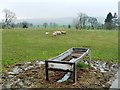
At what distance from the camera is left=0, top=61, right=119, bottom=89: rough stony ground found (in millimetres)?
4078

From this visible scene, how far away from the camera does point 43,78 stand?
445cm

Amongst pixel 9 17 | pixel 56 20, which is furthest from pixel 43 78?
pixel 9 17

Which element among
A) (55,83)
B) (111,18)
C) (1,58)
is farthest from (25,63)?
(111,18)

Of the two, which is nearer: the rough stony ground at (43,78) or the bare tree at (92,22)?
the rough stony ground at (43,78)

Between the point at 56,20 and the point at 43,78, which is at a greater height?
the point at 56,20

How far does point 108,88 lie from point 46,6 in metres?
11.3

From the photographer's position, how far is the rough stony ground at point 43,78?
4078 mm

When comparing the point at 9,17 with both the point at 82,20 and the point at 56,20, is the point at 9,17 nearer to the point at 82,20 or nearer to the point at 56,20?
the point at 56,20

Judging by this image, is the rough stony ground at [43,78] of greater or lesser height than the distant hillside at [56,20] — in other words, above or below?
below

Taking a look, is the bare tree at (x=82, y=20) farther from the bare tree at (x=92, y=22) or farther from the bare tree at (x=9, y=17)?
the bare tree at (x=9, y=17)

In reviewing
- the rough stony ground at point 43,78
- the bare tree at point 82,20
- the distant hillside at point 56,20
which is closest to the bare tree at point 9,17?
the distant hillside at point 56,20

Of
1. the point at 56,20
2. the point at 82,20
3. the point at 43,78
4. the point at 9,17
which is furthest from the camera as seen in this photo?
the point at 9,17

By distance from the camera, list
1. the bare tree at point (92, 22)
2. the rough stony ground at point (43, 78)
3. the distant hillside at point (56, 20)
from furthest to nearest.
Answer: the distant hillside at point (56, 20), the bare tree at point (92, 22), the rough stony ground at point (43, 78)

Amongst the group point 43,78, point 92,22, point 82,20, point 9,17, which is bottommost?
point 43,78
